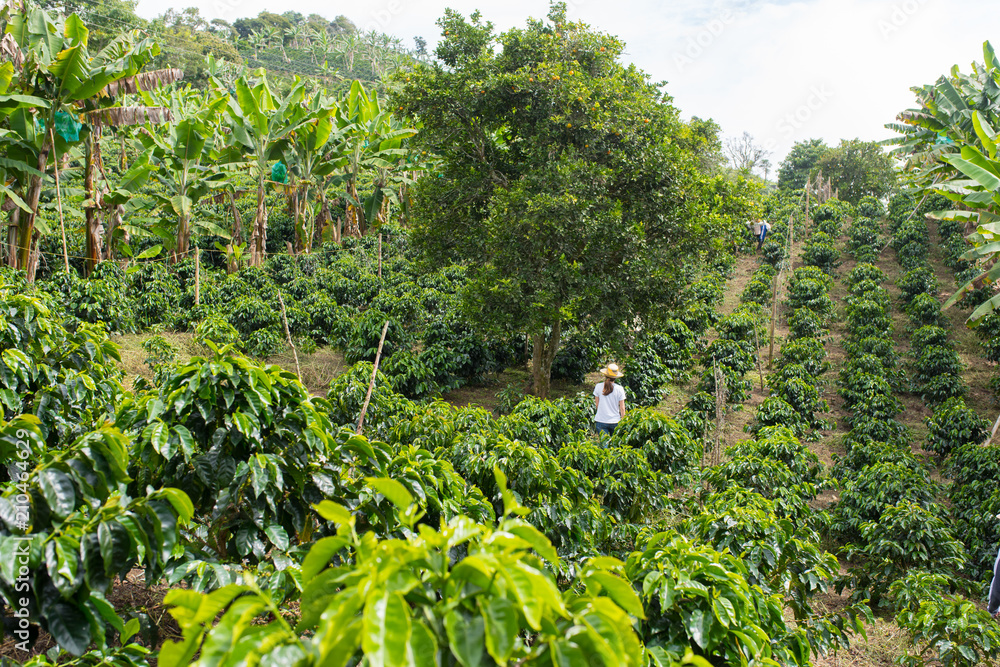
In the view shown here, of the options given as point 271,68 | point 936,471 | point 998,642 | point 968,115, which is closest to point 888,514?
point 998,642

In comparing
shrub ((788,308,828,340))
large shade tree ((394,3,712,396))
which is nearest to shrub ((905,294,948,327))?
shrub ((788,308,828,340))

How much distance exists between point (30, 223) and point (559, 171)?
877cm

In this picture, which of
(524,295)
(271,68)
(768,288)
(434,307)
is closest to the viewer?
(524,295)

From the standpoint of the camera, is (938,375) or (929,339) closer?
(938,375)

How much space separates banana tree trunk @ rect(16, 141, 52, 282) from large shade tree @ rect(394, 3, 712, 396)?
→ 5.68 meters

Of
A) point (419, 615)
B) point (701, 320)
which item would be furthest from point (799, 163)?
point (419, 615)

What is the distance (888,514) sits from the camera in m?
6.21

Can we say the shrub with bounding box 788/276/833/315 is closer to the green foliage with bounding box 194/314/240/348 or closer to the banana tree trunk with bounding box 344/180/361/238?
the banana tree trunk with bounding box 344/180/361/238

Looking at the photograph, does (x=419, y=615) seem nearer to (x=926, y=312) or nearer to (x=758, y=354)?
(x=758, y=354)

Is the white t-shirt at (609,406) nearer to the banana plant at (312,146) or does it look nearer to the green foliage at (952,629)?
the green foliage at (952,629)

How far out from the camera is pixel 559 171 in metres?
8.96

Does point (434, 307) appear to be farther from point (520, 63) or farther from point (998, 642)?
point (998, 642)

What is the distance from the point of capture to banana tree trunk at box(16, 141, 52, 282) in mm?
10219

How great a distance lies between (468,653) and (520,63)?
962 centimetres
